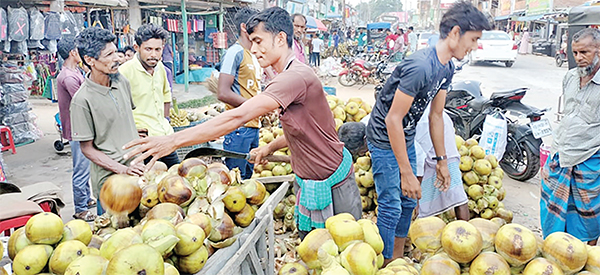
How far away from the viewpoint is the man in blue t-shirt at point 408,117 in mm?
2688

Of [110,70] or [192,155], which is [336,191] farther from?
[110,70]

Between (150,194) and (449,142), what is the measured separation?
98.4 inches

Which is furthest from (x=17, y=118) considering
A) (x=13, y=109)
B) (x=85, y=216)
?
(x=85, y=216)

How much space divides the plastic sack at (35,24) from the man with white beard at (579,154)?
730 cm

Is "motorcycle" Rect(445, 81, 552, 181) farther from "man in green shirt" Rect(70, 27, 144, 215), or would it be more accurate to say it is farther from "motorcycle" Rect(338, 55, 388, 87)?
"motorcycle" Rect(338, 55, 388, 87)

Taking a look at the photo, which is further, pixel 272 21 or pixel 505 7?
pixel 505 7

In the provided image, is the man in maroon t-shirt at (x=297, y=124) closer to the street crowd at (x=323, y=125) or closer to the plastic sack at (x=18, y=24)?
the street crowd at (x=323, y=125)

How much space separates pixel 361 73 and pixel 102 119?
13.1 meters

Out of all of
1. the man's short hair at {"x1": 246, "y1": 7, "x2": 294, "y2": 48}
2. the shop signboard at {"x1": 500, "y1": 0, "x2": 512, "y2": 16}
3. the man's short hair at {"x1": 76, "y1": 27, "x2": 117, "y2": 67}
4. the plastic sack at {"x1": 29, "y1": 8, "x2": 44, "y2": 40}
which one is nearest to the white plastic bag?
the man's short hair at {"x1": 246, "y1": 7, "x2": 294, "y2": 48}

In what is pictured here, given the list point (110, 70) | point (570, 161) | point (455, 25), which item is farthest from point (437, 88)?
point (110, 70)

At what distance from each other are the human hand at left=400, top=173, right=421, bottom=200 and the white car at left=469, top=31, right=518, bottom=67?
1931cm

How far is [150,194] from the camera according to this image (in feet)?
7.26

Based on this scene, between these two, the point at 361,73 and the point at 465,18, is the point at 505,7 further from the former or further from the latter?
the point at 465,18

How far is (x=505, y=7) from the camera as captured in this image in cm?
4144
